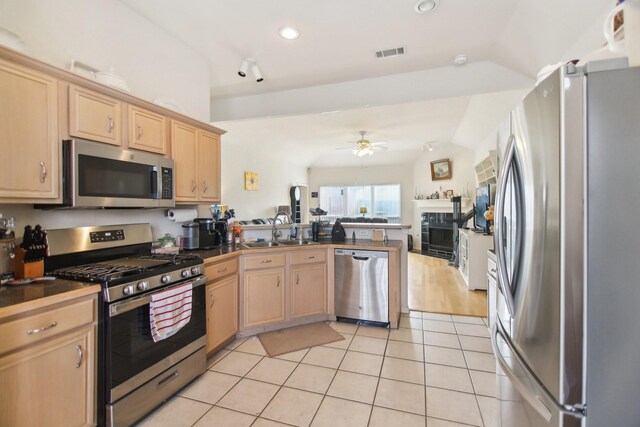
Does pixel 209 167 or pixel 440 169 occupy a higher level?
pixel 440 169

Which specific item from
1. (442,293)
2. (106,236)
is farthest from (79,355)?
(442,293)

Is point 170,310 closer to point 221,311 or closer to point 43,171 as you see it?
point 221,311

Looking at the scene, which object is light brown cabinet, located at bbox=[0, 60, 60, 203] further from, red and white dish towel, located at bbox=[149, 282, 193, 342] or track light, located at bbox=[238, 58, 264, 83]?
track light, located at bbox=[238, 58, 264, 83]

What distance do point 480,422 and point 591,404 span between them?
111 centimetres

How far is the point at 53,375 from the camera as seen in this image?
1.36m

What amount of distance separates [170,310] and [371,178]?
27.9ft

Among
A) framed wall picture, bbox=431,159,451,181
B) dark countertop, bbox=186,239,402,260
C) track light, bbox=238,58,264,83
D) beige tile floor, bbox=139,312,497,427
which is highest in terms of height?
track light, bbox=238,58,264,83

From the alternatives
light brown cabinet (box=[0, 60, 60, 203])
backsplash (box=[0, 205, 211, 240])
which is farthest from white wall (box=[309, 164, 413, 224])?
light brown cabinet (box=[0, 60, 60, 203])

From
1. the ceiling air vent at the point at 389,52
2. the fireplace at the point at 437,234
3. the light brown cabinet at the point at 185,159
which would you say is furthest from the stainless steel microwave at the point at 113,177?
the fireplace at the point at 437,234

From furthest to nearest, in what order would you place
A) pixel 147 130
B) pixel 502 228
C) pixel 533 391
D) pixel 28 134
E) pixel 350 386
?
pixel 147 130
pixel 350 386
pixel 28 134
pixel 502 228
pixel 533 391

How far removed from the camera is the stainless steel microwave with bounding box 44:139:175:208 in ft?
5.62

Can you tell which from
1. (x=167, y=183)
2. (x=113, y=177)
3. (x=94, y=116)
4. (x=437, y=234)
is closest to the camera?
(x=94, y=116)

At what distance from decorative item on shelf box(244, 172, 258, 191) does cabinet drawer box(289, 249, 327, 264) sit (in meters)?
4.07

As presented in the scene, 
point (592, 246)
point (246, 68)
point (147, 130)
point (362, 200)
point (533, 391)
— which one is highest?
point (246, 68)
